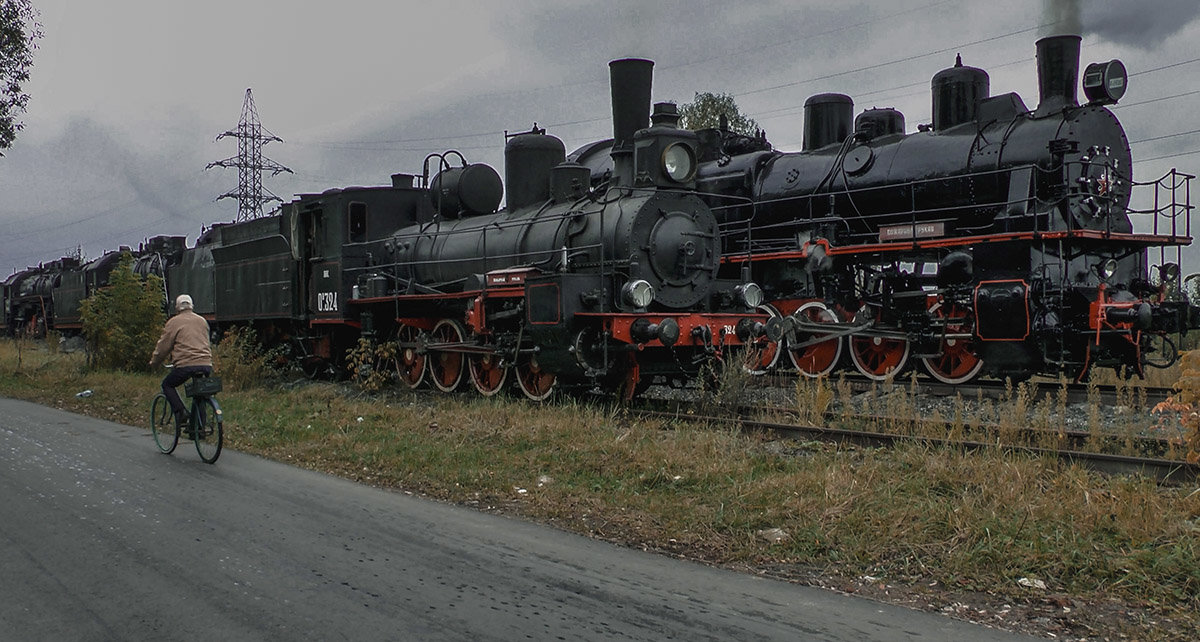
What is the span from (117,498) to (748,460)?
Answer: 449cm

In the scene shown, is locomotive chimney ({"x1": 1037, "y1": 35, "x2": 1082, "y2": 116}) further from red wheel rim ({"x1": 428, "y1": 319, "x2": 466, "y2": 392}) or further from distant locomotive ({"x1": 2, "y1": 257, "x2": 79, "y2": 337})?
distant locomotive ({"x1": 2, "y1": 257, "x2": 79, "y2": 337})

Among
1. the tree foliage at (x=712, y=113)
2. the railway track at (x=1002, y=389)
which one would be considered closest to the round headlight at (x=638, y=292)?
the railway track at (x=1002, y=389)

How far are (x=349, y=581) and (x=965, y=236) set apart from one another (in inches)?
353

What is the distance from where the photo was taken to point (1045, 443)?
23.8ft

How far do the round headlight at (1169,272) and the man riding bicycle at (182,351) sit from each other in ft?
35.0

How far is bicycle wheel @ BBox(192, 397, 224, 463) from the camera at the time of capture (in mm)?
7922

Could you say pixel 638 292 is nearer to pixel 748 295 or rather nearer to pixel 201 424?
pixel 748 295

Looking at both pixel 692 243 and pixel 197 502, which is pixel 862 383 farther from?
pixel 197 502

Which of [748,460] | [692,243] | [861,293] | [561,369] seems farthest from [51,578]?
[861,293]

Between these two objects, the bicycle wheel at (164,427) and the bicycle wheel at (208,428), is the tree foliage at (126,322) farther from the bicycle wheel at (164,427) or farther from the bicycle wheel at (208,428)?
the bicycle wheel at (208,428)

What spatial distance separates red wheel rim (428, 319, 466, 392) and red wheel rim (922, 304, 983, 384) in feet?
20.0

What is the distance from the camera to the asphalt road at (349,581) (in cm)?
393

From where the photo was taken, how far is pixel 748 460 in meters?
7.16

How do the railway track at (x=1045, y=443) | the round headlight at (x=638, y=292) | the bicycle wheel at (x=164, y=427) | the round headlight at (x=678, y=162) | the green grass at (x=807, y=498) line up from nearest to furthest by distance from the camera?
the green grass at (x=807, y=498) < the railway track at (x=1045, y=443) < the bicycle wheel at (x=164, y=427) < the round headlight at (x=638, y=292) < the round headlight at (x=678, y=162)
